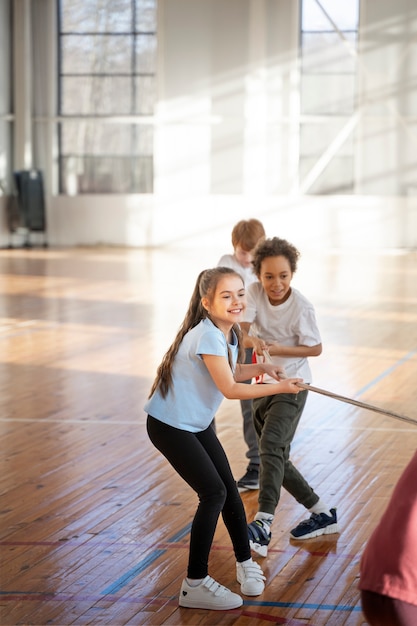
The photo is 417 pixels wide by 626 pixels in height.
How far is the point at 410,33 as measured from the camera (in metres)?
21.4

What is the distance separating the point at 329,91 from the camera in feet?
72.0

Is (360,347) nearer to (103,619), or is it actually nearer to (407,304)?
(407,304)

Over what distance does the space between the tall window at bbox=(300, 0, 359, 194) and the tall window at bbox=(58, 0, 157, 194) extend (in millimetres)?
3540

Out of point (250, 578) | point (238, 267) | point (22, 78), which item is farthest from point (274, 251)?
point (22, 78)

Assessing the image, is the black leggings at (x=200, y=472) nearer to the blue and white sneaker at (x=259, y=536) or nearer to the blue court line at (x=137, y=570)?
the blue court line at (x=137, y=570)

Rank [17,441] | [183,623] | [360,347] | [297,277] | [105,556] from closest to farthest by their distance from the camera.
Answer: [183,623] < [105,556] < [17,441] < [360,347] < [297,277]

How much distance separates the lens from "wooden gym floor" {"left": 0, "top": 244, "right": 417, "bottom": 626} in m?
3.52

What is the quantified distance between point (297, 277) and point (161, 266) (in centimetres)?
324

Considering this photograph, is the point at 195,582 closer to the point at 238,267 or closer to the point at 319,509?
the point at 319,509

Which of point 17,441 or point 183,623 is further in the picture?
point 17,441

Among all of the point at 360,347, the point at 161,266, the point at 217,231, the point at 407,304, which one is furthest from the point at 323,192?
the point at 360,347

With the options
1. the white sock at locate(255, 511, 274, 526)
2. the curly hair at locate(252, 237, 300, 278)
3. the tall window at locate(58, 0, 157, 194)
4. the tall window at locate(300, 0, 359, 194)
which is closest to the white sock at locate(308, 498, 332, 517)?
the white sock at locate(255, 511, 274, 526)

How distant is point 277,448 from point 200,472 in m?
0.72

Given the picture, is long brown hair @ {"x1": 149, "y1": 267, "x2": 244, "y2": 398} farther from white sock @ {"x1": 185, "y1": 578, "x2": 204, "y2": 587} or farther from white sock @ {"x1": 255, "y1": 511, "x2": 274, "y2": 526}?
white sock @ {"x1": 255, "y1": 511, "x2": 274, "y2": 526}
